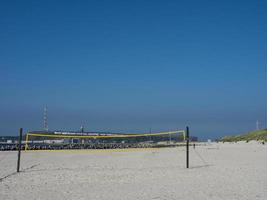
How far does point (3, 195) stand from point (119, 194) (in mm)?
1949

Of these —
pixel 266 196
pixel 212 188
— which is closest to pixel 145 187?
pixel 212 188

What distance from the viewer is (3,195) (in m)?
6.16

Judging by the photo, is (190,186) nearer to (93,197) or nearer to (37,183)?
(93,197)

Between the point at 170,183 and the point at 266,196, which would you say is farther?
the point at 170,183

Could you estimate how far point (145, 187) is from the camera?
701cm

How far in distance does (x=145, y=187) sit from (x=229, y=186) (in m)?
1.61

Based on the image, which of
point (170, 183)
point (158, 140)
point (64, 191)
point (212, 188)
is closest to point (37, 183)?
point (64, 191)

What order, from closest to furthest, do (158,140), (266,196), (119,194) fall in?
1. (266,196)
2. (119,194)
3. (158,140)

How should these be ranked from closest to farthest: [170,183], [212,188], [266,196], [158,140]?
1. [266,196]
2. [212,188]
3. [170,183]
4. [158,140]

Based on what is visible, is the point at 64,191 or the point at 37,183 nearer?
the point at 64,191

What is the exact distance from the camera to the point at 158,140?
88.0 metres

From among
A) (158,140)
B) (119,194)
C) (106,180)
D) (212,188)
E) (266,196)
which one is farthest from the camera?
(158,140)

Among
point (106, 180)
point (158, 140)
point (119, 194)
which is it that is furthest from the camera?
point (158, 140)

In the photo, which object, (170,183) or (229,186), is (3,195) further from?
(229,186)
